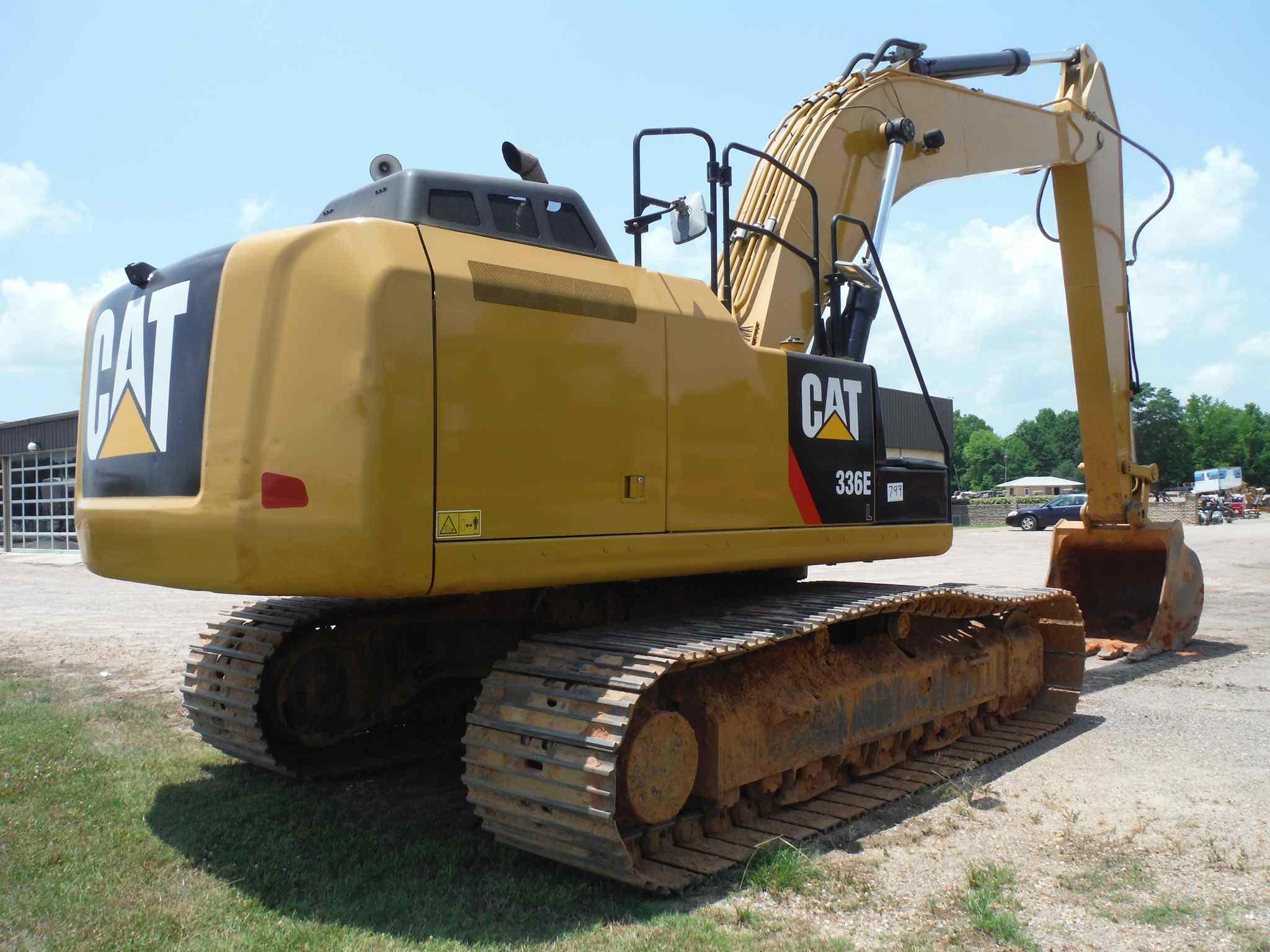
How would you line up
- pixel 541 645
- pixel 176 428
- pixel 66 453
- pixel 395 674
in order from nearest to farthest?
→ pixel 176 428 → pixel 541 645 → pixel 395 674 → pixel 66 453

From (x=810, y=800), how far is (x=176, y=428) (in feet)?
11.2

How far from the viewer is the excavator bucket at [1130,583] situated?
31.1ft

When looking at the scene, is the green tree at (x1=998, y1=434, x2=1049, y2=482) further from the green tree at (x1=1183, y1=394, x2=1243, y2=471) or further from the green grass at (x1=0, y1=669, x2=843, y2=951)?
the green grass at (x1=0, y1=669, x2=843, y2=951)

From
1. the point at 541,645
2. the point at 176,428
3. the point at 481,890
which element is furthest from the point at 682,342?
the point at 481,890

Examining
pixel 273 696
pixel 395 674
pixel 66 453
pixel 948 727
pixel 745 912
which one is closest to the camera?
pixel 745 912

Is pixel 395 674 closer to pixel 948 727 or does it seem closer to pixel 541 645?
pixel 541 645

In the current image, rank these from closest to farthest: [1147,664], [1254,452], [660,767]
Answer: [660,767]
[1147,664]
[1254,452]

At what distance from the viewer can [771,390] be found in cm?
528

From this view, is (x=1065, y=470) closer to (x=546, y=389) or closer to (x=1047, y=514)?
(x=1047, y=514)

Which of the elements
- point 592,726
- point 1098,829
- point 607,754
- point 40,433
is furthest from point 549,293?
point 40,433

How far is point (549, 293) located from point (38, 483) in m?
29.3

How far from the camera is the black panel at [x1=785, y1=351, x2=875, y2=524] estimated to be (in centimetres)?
545

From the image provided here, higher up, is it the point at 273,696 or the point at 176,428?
the point at 176,428

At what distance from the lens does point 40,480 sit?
2905 cm
